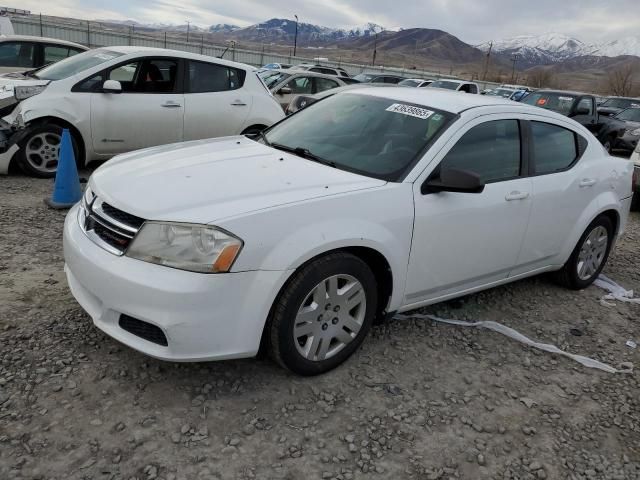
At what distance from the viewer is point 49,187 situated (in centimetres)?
625

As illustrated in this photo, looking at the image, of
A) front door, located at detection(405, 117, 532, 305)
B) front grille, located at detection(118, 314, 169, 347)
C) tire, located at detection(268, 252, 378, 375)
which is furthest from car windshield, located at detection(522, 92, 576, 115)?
front grille, located at detection(118, 314, 169, 347)

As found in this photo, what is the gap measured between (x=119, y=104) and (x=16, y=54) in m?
3.78

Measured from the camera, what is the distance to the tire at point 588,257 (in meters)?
4.63

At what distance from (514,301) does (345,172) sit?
2047mm

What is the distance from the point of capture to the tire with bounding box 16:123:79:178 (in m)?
6.38

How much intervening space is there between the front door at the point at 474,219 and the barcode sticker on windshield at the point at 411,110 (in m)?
0.29

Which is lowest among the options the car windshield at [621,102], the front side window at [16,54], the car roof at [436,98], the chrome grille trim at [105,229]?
the chrome grille trim at [105,229]

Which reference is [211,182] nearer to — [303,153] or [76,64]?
[303,153]

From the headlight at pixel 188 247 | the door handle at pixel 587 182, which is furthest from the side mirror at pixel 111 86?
the door handle at pixel 587 182

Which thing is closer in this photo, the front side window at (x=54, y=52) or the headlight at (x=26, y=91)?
the headlight at (x=26, y=91)

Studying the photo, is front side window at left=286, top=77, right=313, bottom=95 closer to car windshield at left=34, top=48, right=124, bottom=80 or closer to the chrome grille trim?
car windshield at left=34, top=48, right=124, bottom=80

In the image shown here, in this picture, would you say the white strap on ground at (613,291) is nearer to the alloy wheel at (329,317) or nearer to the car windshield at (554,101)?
the alloy wheel at (329,317)

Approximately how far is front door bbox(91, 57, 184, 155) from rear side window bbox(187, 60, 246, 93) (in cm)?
22

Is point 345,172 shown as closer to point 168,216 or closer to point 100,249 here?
point 168,216
